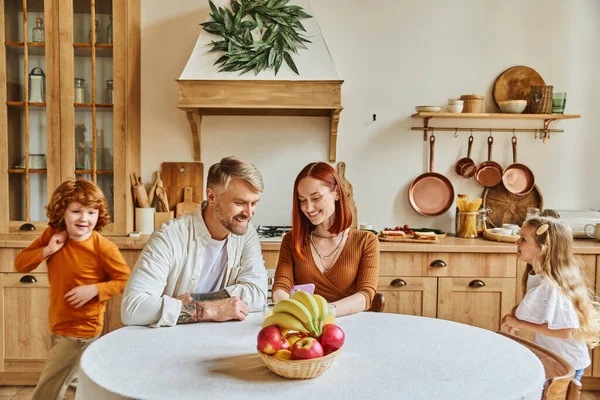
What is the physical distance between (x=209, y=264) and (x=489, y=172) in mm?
2283

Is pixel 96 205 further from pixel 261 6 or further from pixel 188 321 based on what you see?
pixel 261 6

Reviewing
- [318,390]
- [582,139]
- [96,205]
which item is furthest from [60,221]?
[582,139]

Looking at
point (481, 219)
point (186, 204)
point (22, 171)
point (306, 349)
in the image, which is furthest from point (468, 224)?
point (22, 171)

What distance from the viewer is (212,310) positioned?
6.25 ft

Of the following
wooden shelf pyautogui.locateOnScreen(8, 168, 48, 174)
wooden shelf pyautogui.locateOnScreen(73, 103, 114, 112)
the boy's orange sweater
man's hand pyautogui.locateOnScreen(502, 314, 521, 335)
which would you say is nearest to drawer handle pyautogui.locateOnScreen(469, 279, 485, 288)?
man's hand pyautogui.locateOnScreen(502, 314, 521, 335)

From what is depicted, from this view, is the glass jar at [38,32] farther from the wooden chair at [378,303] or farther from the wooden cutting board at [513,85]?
the wooden cutting board at [513,85]

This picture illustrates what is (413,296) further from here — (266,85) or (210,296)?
(210,296)

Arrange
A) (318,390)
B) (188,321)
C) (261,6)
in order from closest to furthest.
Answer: (318,390), (188,321), (261,6)

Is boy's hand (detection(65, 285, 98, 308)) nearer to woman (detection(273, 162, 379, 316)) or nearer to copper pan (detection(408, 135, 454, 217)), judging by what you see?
woman (detection(273, 162, 379, 316))

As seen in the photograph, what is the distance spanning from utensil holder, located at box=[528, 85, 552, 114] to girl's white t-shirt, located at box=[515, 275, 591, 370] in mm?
1610

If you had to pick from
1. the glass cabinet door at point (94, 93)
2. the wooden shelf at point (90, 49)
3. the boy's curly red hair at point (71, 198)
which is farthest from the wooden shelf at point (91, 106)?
the boy's curly red hair at point (71, 198)

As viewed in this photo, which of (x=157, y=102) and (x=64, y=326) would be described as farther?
(x=157, y=102)

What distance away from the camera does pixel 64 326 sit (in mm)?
2465

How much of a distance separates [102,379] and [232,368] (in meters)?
0.32
